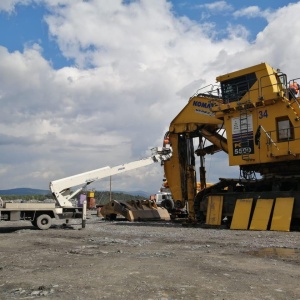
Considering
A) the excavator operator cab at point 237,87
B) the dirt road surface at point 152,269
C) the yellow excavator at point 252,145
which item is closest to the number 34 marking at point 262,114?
the yellow excavator at point 252,145

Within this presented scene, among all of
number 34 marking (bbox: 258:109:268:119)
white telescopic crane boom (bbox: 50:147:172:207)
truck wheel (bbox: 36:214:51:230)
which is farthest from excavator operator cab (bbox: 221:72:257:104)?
truck wheel (bbox: 36:214:51:230)

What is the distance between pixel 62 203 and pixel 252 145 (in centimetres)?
935

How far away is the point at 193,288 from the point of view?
620 cm

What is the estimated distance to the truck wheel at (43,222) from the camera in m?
17.5

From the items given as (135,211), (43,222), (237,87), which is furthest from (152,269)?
(135,211)

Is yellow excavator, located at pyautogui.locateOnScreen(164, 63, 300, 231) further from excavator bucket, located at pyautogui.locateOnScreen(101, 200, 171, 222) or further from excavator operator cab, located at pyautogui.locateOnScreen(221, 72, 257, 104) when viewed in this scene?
excavator bucket, located at pyautogui.locateOnScreen(101, 200, 171, 222)

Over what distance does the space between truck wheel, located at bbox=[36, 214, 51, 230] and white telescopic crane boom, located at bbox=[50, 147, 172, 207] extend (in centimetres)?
132

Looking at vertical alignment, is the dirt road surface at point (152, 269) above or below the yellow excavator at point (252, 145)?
below

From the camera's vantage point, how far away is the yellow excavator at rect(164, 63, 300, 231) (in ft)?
55.3

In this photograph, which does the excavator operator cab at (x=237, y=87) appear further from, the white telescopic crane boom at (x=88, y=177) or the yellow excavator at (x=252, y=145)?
the white telescopic crane boom at (x=88, y=177)

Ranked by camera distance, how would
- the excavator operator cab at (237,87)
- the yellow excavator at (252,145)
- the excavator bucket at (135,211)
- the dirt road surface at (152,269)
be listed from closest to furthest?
the dirt road surface at (152,269) → the yellow excavator at (252,145) → the excavator operator cab at (237,87) → the excavator bucket at (135,211)

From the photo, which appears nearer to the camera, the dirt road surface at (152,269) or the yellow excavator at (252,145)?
the dirt road surface at (152,269)

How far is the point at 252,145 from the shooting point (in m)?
18.1

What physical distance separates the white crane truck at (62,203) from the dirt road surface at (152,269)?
4.43 m
